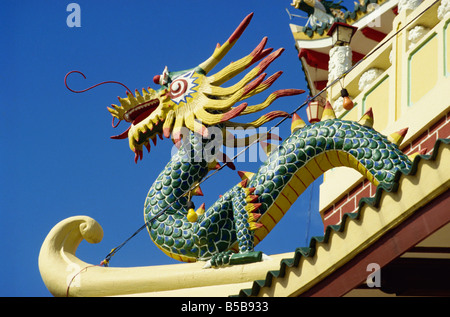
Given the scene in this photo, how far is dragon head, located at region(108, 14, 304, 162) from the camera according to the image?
1009 cm

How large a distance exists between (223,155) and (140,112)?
3.75 feet

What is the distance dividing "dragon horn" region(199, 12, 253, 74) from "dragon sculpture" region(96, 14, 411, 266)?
0.03 ft

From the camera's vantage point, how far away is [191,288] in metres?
9.17

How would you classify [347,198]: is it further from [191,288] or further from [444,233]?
[444,233]

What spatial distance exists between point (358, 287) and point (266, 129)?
3509mm

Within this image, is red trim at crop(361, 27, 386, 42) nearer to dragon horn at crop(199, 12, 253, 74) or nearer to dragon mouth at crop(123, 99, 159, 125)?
dragon horn at crop(199, 12, 253, 74)

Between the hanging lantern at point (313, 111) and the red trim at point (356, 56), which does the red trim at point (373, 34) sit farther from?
the hanging lantern at point (313, 111)

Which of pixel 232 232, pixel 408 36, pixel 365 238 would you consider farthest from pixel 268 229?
pixel 365 238

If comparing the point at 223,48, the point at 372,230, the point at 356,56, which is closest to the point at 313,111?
the point at 223,48

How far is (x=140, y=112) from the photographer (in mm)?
10773

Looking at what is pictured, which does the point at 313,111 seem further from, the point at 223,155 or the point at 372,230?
the point at 372,230

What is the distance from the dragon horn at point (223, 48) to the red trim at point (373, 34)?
2.36m

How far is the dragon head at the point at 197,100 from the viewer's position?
10.1 metres

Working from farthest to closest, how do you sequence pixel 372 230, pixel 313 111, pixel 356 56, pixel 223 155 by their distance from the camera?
pixel 356 56
pixel 223 155
pixel 313 111
pixel 372 230
